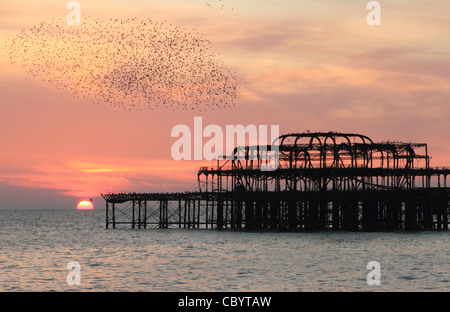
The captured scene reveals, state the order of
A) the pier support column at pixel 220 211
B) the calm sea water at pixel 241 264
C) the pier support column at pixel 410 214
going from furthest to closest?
the pier support column at pixel 220 211
the pier support column at pixel 410 214
the calm sea water at pixel 241 264

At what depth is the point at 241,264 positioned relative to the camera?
55.0 metres

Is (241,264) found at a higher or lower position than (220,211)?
lower

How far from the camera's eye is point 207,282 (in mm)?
44375

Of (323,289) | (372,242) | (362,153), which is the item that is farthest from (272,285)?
(362,153)

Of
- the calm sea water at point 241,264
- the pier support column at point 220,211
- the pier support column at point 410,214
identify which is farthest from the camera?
the pier support column at point 220,211

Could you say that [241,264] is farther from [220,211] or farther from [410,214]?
[220,211]

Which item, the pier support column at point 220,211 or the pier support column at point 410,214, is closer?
the pier support column at point 410,214

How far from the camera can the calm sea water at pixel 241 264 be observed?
43500 mm

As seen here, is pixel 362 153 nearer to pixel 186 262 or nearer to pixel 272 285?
pixel 186 262

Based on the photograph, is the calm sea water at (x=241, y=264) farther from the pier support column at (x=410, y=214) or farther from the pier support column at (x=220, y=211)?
the pier support column at (x=220, y=211)

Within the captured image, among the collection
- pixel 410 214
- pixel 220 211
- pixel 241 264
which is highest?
pixel 220 211

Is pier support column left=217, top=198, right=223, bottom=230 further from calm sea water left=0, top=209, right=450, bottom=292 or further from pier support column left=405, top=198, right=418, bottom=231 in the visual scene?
pier support column left=405, top=198, right=418, bottom=231

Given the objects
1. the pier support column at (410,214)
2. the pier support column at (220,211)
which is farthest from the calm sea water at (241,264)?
the pier support column at (220,211)

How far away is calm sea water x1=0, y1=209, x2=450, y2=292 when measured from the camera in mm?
43500
